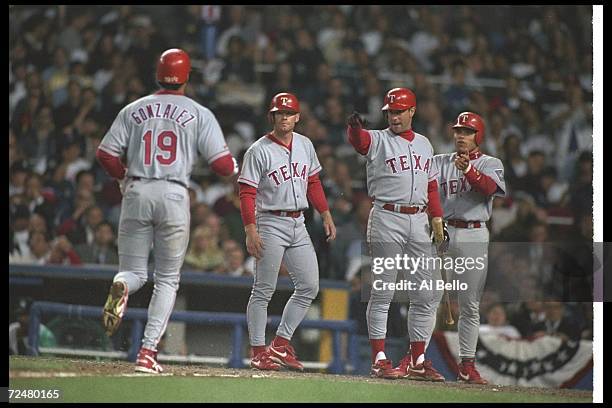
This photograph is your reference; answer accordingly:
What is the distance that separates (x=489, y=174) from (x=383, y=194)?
0.47m

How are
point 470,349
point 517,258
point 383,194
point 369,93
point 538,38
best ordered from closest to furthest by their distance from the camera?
point 383,194
point 470,349
point 517,258
point 369,93
point 538,38

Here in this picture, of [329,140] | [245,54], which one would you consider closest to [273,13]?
[245,54]

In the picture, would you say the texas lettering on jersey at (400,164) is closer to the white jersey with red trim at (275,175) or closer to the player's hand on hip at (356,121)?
the player's hand on hip at (356,121)

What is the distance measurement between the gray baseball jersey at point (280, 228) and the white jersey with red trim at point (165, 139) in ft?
0.64

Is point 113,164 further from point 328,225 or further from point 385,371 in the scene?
point 385,371

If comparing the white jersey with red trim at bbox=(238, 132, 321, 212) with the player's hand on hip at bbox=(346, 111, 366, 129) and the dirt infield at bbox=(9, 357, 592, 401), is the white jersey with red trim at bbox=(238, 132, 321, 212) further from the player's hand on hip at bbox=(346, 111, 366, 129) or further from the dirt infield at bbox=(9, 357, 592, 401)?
the dirt infield at bbox=(9, 357, 592, 401)

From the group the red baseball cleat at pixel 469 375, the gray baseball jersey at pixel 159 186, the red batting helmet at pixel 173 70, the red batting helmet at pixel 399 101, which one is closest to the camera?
the gray baseball jersey at pixel 159 186

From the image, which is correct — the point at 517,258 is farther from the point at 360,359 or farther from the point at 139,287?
the point at 139,287

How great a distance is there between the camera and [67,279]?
414 cm

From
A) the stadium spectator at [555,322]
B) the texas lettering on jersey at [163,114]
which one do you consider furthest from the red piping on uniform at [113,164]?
the stadium spectator at [555,322]

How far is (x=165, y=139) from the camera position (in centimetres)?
352

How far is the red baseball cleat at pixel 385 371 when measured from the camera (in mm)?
3805

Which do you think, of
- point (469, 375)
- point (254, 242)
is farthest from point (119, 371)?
point (469, 375)

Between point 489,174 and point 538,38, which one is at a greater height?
point 538,38
